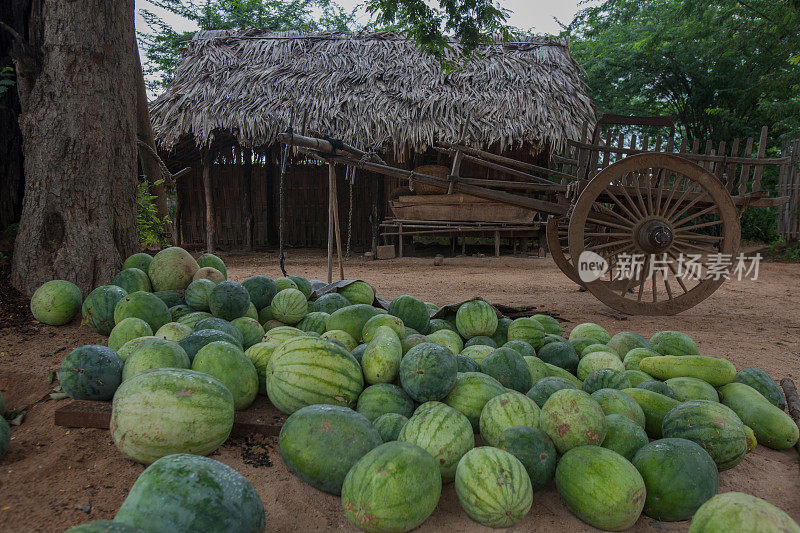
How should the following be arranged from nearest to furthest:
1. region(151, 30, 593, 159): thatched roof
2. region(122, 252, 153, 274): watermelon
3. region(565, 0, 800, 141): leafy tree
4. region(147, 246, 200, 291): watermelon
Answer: region(147, 246, 200, 291): watermelon → region(122, 252, 153, 274): watermelon → region(151, 30, 593, 159): thatched roof → region(565, 0, 800, 141): leafy tree

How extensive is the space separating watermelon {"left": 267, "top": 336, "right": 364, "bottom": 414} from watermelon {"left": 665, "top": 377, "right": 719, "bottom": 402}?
1.61 meters

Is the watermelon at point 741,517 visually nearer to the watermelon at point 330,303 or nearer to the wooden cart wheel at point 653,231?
the watermelon at point 330,303

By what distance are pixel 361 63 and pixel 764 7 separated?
10374 mm

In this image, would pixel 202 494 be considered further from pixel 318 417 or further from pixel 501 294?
pixel 501 294

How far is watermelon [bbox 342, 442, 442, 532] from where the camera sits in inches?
57.9

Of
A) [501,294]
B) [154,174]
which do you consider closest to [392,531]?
[501,294]

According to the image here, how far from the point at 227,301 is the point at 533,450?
204 centimetres

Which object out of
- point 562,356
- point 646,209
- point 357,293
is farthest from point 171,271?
point 646,209

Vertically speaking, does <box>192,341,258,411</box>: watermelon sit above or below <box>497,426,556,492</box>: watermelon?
above

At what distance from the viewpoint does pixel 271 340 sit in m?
2.61

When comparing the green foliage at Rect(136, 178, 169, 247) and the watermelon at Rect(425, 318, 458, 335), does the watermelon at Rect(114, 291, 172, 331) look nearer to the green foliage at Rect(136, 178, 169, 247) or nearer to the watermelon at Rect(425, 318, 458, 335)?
the watermelon at Rect(425, 318, 458, 335)

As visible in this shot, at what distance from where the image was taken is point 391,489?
1478 millimetres

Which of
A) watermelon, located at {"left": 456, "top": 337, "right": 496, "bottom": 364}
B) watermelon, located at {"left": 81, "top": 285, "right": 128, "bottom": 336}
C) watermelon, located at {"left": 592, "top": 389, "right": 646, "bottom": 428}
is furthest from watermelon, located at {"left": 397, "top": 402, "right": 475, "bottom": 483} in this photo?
watermelon, located at {"left": 81, "top": 285, "right": 128, "bottom": 336}

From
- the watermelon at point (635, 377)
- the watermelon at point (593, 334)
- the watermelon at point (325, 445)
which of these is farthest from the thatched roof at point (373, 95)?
the watermelon at point (325, 445)
